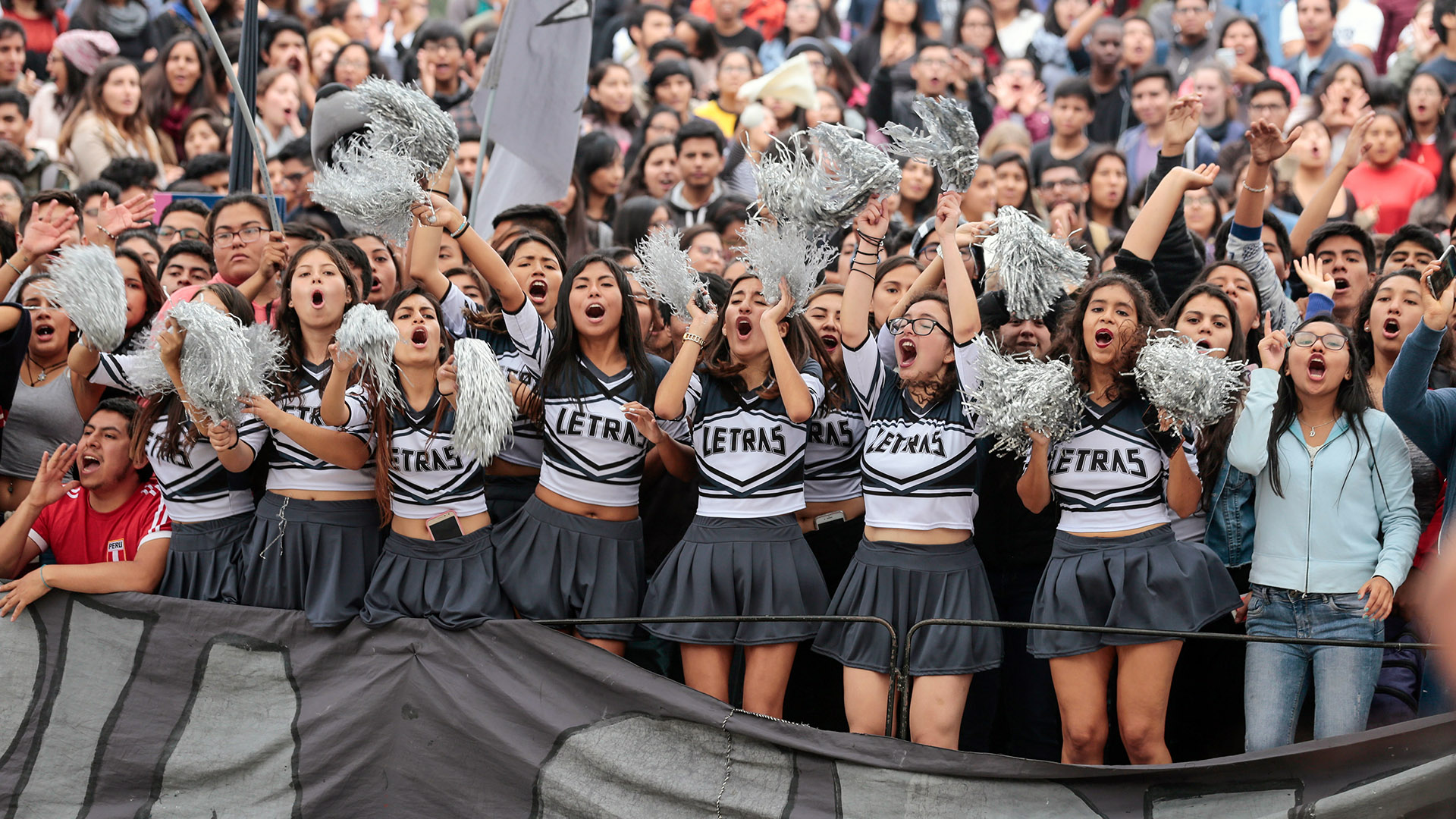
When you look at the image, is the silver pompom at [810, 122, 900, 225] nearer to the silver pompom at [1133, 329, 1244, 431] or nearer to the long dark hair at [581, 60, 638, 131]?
the silver pompom at [1133, 329, 1244, 431]

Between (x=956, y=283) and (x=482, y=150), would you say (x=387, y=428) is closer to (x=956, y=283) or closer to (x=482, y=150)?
(x=482, y=150)

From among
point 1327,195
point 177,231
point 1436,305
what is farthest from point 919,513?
point 177,231

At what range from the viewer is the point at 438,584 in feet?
15.1

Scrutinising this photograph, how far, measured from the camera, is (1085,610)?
14.1 ft

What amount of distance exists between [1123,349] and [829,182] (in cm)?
106

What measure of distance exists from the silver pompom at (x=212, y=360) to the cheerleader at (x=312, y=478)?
7 cm

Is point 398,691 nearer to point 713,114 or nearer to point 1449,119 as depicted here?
point 713,114

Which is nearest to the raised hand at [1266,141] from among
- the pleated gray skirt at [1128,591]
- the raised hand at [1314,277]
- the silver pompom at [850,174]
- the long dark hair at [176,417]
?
the raised hand at [1314,277]

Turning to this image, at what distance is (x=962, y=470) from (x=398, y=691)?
1.90m

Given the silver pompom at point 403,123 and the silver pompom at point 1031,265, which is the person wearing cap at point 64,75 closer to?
the silver pompom at point 403,123

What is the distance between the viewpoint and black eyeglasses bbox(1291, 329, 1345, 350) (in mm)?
4367

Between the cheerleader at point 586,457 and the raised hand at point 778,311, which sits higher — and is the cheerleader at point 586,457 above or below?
below

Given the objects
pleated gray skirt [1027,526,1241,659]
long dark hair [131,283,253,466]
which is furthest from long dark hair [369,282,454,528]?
pleated gray skirt [1027,526,1241,659]

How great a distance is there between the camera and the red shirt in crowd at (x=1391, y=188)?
779 centimetres
